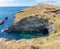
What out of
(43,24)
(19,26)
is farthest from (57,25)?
(19,26)

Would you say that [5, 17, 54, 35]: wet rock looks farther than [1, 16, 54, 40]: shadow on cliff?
Yes

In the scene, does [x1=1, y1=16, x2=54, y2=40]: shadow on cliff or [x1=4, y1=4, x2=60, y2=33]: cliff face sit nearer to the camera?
[x1=4, y1=4, x2=60, y2=33]: cliff face

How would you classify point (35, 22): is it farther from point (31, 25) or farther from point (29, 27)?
point (29, 27)

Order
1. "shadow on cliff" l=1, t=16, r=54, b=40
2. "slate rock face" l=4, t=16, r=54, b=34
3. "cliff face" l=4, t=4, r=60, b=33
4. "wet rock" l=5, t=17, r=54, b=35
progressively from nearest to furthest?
"cliff face" l=4, t=4, r=60, b=33, "shadow on cliff" l=1, t=16, r=54, b=40, "wet rock" l=5, t=17, r=54, b=35, "slate rock face" l=4, t=16, r=54, b=34

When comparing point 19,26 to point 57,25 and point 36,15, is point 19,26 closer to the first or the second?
point 36,15

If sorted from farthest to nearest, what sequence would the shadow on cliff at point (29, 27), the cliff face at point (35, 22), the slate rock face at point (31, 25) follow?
the slate rock face at point (31, 25) → the shadow on cliff at point (29, 27) → the cliff face at point (35, 22)

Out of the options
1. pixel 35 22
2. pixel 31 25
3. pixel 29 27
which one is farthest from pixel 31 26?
pixel 35 22

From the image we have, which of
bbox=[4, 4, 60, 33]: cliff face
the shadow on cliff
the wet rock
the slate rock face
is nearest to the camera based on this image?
bbox=[4, 4, 60, 33]: cliff face

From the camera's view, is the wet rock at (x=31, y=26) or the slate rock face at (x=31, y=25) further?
the slate rock face at (x=31, y=25)
